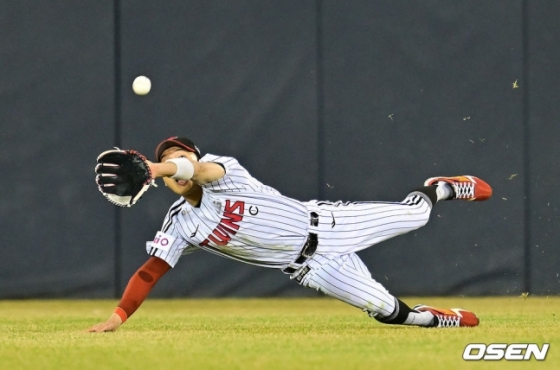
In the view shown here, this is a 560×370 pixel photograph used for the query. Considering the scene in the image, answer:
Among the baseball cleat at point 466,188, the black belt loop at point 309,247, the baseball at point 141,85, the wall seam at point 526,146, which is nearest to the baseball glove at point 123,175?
the black belt loop at point 309,247

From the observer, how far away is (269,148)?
8.20 metres

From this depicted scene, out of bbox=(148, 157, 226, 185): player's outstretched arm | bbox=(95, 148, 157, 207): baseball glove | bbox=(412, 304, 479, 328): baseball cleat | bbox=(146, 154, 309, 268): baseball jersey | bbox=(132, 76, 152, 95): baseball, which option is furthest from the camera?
bbox=(132, 76, 152, 95): baseball

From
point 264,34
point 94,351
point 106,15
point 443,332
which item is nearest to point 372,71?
point 264,34

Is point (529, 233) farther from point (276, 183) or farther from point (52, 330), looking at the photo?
point (52, 330)

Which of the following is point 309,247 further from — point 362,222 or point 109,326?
point 109,326

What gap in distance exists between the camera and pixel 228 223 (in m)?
5.09

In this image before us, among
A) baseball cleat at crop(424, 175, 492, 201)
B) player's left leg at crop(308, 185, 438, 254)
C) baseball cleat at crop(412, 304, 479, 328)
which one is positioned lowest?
baseball cleat at crop(412, 304, 479, 328)

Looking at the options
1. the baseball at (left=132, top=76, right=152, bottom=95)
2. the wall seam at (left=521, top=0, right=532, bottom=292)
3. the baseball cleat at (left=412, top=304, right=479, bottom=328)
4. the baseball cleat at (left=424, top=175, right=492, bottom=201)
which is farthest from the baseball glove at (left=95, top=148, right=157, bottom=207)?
the wall seam at (left=521, top=0, right=532, bottom=292)

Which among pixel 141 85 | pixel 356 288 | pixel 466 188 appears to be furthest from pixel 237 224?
pixel 141 85

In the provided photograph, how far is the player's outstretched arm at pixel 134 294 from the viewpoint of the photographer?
5.21 m

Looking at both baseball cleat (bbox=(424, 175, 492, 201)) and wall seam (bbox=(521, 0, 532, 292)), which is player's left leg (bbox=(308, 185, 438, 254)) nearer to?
baseball cleat (bbox=(424, 175, 492, 201))

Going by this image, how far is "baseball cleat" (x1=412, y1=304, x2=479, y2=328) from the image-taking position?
5434 millimetres

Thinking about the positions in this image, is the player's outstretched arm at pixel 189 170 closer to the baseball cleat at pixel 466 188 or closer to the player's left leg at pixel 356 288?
the player's left leg at pixel 356 288

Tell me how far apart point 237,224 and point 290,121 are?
3200 millimetres
